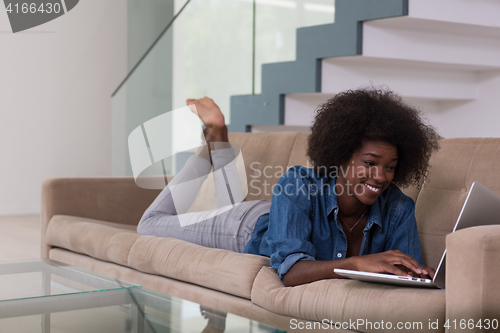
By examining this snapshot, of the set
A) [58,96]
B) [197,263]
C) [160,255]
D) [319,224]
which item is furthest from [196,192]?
[58,96]

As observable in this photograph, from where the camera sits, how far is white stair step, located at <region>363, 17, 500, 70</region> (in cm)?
324

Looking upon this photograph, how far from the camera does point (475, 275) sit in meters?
1.19

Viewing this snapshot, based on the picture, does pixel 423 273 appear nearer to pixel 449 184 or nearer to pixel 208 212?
pixel 449 184

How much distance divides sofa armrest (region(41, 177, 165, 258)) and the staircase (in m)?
1.18

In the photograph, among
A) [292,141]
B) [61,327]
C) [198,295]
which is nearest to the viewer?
[61,327]

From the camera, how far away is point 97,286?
1584 mm

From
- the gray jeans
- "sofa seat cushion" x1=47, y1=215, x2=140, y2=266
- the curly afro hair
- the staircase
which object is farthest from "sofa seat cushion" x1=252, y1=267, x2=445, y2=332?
the staircase

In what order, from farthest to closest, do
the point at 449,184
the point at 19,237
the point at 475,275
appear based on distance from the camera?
the point at 19,237 → the point at 449,184 → the point at 475,275

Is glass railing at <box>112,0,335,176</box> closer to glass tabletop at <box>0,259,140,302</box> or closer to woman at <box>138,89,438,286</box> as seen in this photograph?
glass tabletop at <box>0,259,140,302</box>

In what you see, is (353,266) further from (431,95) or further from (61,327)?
(431,95)

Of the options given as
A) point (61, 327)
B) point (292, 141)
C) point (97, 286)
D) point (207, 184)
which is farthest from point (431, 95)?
point (61, 327)

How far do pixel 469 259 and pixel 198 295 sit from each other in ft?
3.02

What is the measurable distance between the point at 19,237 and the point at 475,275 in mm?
3920

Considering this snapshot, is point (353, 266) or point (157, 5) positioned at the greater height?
point (157, 5)
